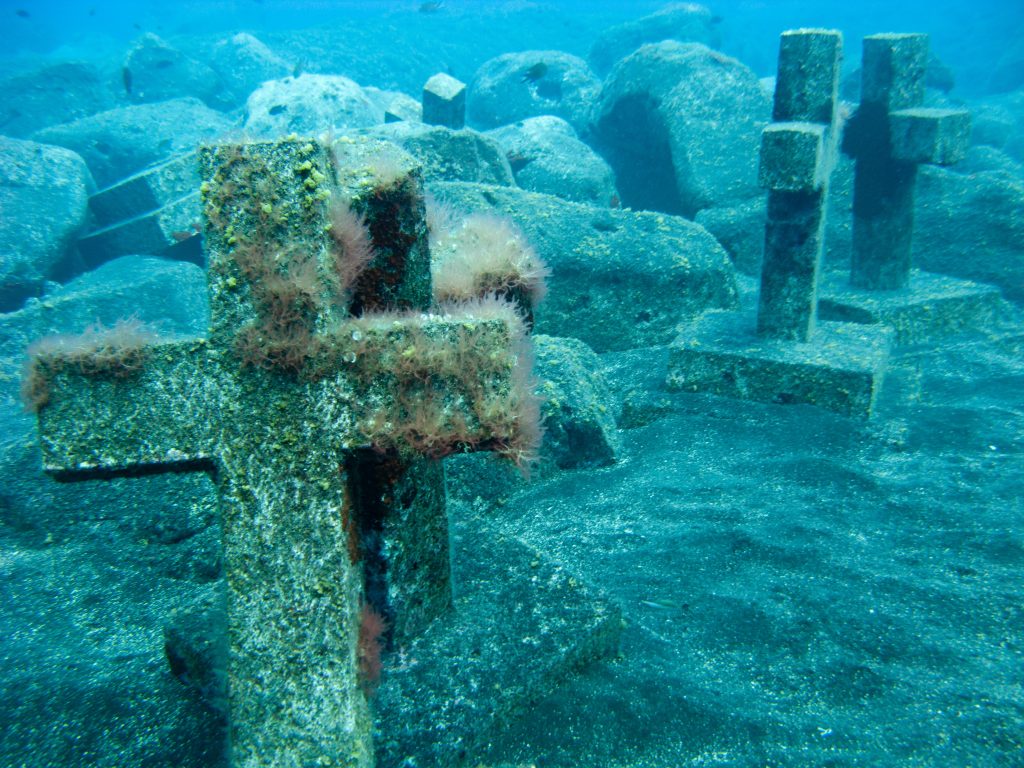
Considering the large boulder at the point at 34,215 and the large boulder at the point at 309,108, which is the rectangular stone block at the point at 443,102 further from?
the large boulder at the point at 34,215

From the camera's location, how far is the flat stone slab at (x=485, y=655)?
1994mm

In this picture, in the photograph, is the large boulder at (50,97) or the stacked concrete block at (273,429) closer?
the stacked concrete block at (273,429)

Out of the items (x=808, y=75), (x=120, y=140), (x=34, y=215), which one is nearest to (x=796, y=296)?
(x=808, y=75)

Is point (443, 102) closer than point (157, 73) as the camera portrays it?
Yes

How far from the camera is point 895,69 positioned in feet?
19.5

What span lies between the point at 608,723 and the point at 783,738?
610 mm

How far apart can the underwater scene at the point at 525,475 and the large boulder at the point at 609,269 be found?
35 mm

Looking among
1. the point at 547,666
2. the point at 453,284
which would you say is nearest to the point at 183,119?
the point at 453,284

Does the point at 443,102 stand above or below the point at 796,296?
above

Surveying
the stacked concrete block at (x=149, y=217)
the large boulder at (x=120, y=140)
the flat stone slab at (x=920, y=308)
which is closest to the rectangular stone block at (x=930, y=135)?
the flat stone slab at (x=920, y=308)

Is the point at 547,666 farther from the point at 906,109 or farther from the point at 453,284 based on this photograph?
the point at 906,109

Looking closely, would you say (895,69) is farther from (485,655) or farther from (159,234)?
(159,234)

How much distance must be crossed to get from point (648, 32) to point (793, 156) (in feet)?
78.5

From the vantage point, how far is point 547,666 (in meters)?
2.24
